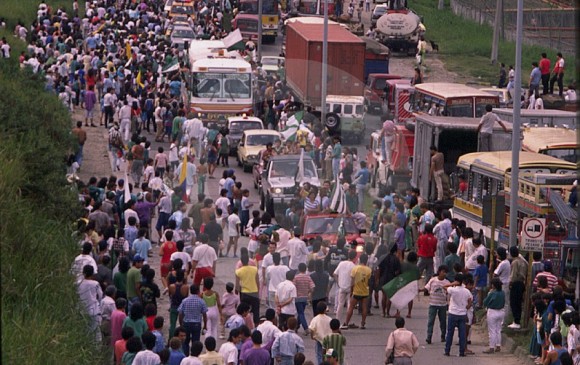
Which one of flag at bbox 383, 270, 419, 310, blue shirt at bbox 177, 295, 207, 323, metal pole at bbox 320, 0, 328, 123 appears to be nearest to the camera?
blue shirt at bbox 177, 295, 207, 323

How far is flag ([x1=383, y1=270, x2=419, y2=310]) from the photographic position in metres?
23.1

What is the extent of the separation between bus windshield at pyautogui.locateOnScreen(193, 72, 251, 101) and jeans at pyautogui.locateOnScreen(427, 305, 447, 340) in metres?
21.0

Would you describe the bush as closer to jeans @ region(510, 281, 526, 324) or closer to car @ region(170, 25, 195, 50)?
jeans @ region(510, 281, 526, 324)

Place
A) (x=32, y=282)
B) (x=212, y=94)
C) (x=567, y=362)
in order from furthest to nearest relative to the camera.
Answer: (x=212, y=94)
(x=567, y=362)
(x=32, y=282)

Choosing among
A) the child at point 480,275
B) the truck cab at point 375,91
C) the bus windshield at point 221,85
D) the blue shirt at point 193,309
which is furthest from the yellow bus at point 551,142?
the truck cab at point 375,91

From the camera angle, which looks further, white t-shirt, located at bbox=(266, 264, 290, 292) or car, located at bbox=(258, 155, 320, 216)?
car, located at bbox=(258, 155, 320, 216)

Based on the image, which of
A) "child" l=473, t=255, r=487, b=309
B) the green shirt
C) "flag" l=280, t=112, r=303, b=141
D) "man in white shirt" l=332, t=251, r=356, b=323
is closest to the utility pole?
"flag" l=280, t=112, r=303, b=141

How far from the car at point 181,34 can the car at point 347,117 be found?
15900mm

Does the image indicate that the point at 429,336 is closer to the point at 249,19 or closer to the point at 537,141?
the point at 537,141

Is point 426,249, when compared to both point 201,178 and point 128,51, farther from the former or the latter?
point 128,51

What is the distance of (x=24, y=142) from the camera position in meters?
23.6

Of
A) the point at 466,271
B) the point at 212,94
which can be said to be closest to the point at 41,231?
the point at 466,271

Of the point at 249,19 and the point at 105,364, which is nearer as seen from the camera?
the point at 105,364

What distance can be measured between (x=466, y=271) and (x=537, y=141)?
796 cm
